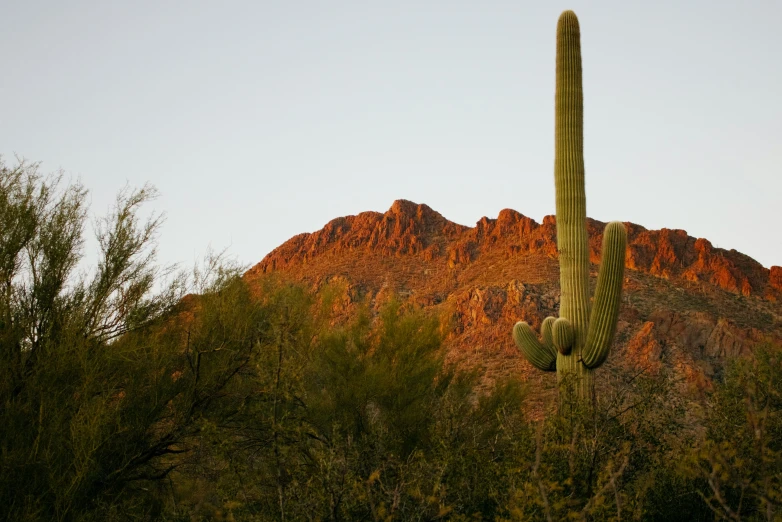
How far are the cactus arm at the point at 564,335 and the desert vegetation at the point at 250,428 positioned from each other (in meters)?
0.86

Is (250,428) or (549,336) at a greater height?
(549,336)

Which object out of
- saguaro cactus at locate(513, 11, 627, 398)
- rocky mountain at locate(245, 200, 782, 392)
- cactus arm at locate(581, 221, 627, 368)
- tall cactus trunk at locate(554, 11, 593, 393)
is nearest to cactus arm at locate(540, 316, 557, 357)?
saguaro cactus at locate(513, 11, 627, 398)

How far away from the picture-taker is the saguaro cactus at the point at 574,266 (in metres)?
10.9

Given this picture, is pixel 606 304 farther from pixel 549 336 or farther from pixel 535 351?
pixel 535 351

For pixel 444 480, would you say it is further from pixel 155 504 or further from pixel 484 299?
pixel 484 299

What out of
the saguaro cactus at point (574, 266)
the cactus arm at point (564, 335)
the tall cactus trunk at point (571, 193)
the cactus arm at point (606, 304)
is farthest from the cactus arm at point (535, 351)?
the cactus arm at point (606, 304)

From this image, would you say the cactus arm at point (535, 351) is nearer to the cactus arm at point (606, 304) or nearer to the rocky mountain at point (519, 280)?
the cactus arm at point (606, 304)

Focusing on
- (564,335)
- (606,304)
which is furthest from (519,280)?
(606,304)

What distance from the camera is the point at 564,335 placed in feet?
36.3

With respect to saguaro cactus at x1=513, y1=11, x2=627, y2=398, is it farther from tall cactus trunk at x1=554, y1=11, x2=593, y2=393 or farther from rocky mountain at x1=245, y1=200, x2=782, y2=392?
rocky mountain at x1=245, y1=200, x2=782, y2=392

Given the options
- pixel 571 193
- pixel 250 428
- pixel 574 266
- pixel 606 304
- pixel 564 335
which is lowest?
pixel 250 428

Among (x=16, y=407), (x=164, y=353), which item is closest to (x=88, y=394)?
(x=16, y=407)

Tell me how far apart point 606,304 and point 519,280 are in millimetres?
26352

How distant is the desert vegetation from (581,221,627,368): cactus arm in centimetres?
52
